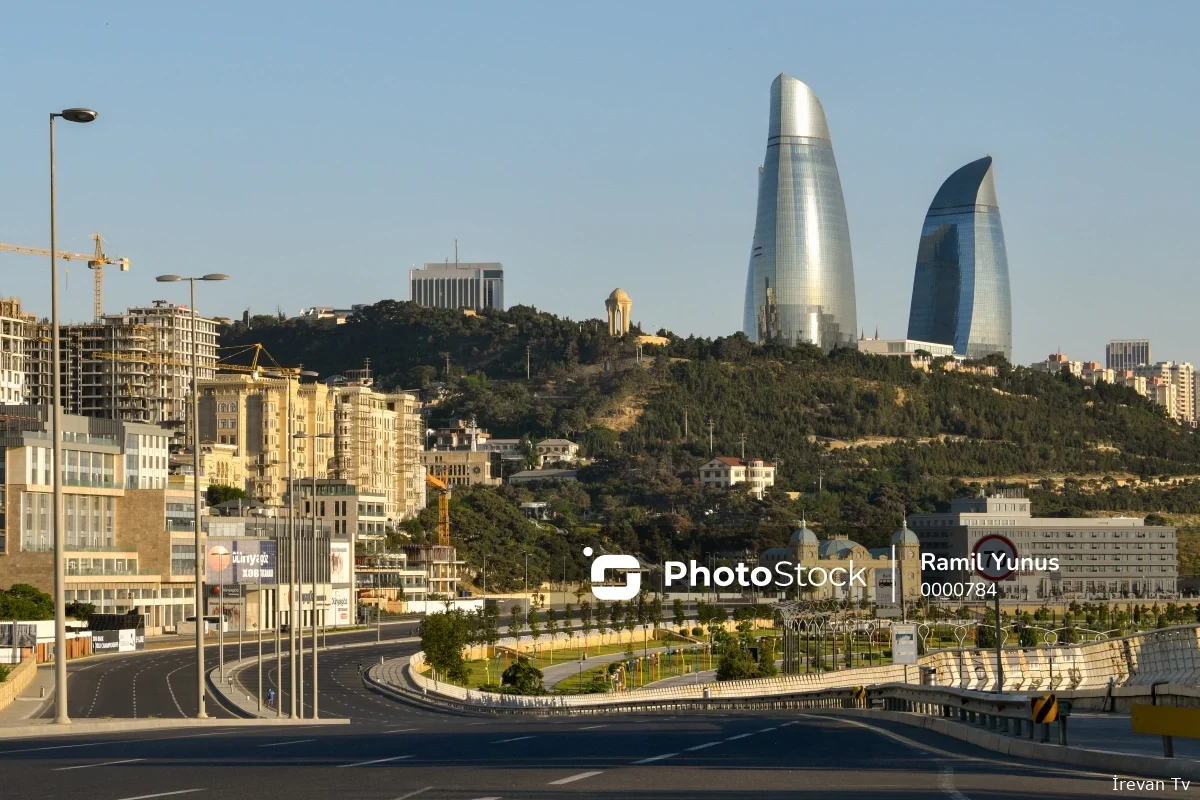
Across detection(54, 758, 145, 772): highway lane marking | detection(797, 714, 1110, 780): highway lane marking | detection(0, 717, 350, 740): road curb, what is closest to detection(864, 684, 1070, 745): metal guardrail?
detection(797, 714, 1110, 780): highway lane marking

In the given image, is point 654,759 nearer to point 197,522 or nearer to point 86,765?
point 86,765

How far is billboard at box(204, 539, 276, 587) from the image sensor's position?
14450 centimetres

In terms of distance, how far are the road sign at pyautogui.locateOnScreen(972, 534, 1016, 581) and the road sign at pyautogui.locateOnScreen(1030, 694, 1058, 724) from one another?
4.81 metres

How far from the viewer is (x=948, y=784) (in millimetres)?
22328

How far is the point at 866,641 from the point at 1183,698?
154666 mm

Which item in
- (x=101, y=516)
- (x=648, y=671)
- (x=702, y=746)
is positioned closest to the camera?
(x=702, y=746)

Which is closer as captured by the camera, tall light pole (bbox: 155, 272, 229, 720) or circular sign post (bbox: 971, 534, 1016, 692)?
circular sign post (bbox: 971, 534, 1016, 692)

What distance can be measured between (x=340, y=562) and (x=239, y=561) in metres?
28.2

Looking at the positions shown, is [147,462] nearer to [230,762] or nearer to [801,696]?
[801,696]

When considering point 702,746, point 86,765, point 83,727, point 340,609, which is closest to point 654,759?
point 702,746

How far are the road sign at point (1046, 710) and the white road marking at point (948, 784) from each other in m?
2.17

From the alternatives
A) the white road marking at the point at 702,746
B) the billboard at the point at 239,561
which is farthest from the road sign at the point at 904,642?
the billboard at the point at 239,561

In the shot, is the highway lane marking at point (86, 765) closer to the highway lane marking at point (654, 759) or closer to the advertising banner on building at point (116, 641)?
the highway lane marking at point (654, 759)

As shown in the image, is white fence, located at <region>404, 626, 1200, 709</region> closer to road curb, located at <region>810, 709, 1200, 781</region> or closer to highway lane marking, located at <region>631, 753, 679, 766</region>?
road curb, located at <region>810, 709, 1200, 781</region>
